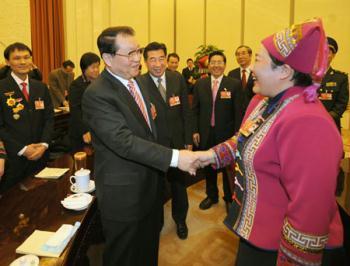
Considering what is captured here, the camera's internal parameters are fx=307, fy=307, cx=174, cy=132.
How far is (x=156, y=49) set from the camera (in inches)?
111

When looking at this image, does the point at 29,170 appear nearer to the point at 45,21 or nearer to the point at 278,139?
the point at 278,139

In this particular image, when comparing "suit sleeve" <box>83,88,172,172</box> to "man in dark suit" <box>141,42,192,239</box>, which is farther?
"man in dark suit" <box>141,42,192,239</box>

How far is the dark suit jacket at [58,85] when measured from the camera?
20.6 feet

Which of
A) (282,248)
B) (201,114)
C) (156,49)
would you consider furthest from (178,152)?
(201,114)

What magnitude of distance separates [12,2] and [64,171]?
216 inches

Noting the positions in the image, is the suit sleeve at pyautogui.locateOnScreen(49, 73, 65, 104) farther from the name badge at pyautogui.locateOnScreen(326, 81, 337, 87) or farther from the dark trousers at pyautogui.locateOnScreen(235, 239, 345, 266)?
the dark trousers at pyautogui.locateOnScreen(235, 239, 345, 266)

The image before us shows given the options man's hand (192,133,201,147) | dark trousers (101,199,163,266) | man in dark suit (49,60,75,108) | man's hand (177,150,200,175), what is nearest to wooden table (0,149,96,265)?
dark trousers (101,199,163,266)

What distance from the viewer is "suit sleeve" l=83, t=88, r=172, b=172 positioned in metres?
1.50

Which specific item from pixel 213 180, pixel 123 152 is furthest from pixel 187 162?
pixel 213 180

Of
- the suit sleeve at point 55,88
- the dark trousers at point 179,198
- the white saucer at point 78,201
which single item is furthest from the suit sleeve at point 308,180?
the suit sleeve at point 55,88

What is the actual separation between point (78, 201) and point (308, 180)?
44.7 inches

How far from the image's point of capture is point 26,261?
111 cm

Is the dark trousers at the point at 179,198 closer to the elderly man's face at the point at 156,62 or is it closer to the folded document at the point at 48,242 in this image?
the elderly man's face at the point at 156,62

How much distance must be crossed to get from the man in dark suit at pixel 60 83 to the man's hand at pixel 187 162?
4.91 metres
